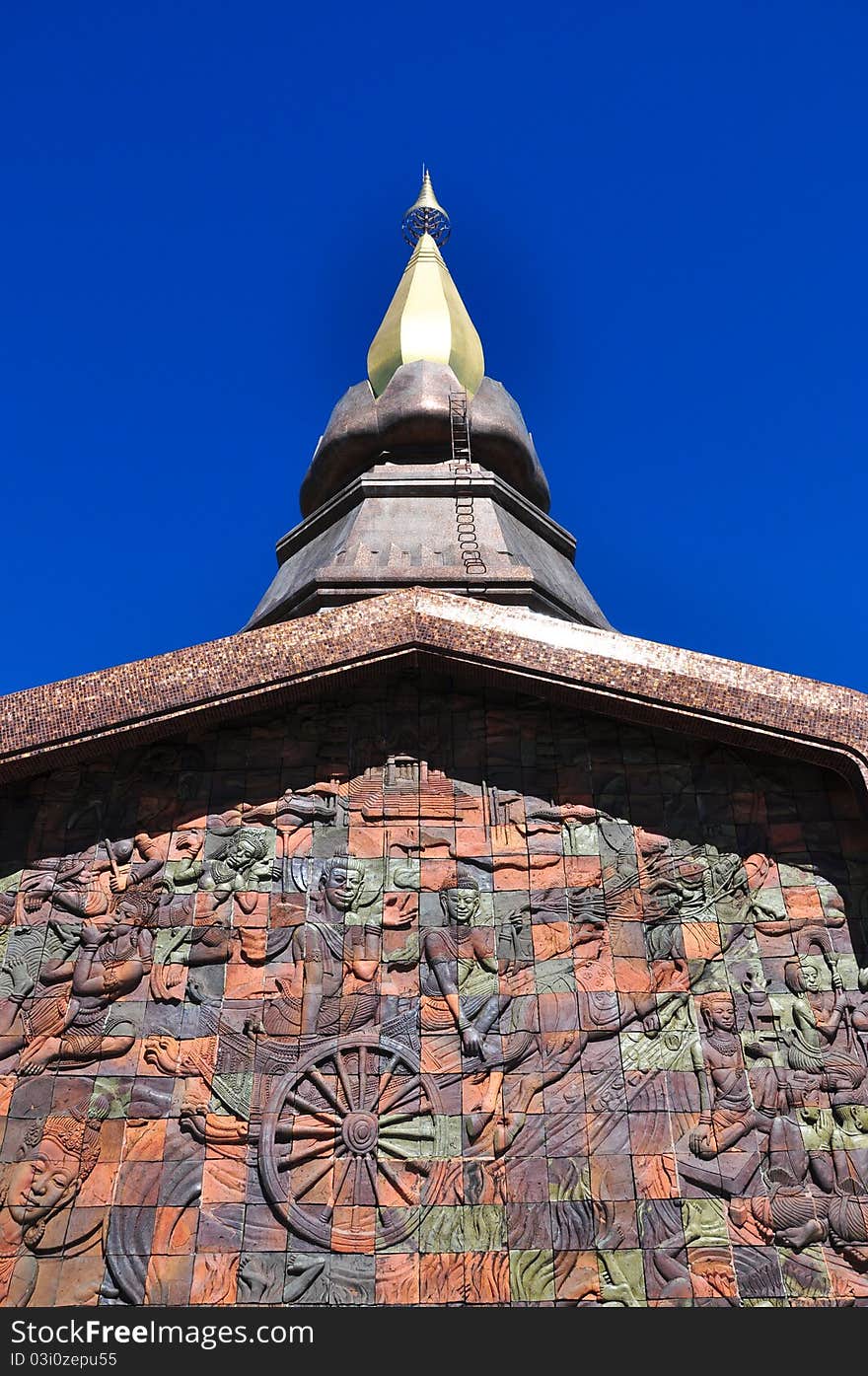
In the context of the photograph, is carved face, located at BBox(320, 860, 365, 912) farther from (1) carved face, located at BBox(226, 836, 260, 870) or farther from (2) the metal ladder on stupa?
(2) the metal ladder on stupa

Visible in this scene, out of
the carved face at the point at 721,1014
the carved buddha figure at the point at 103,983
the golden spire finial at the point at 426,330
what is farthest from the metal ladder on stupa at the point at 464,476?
the carved face at the point at 721,1014

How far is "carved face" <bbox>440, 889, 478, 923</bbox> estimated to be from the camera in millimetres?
6730

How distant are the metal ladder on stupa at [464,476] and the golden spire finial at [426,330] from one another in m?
1.20

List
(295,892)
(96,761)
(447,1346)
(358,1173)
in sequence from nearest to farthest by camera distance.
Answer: (447,1346) → (358,1173) → (295,892) → (96,761)

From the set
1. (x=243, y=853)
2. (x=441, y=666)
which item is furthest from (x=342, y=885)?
(x=441, y=666)

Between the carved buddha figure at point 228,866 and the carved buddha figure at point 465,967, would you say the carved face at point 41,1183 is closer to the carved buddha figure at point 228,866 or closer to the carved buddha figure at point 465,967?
the carved buddha figure at point 228,866

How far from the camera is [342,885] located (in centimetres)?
686

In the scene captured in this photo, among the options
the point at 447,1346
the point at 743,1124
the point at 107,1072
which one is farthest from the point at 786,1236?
the point at 107,1072

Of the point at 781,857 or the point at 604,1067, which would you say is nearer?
the point at 604,1067

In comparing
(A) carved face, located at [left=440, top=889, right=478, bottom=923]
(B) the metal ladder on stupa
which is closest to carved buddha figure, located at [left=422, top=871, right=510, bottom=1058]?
(A) carved face, located at [left=440, top=889, right=478, bottom=923]

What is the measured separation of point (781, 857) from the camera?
6.93 m

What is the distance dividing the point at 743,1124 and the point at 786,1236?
0.55 m

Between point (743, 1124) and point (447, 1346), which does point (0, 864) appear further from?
point (743, 1124)

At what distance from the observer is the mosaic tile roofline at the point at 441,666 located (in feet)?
23.2
